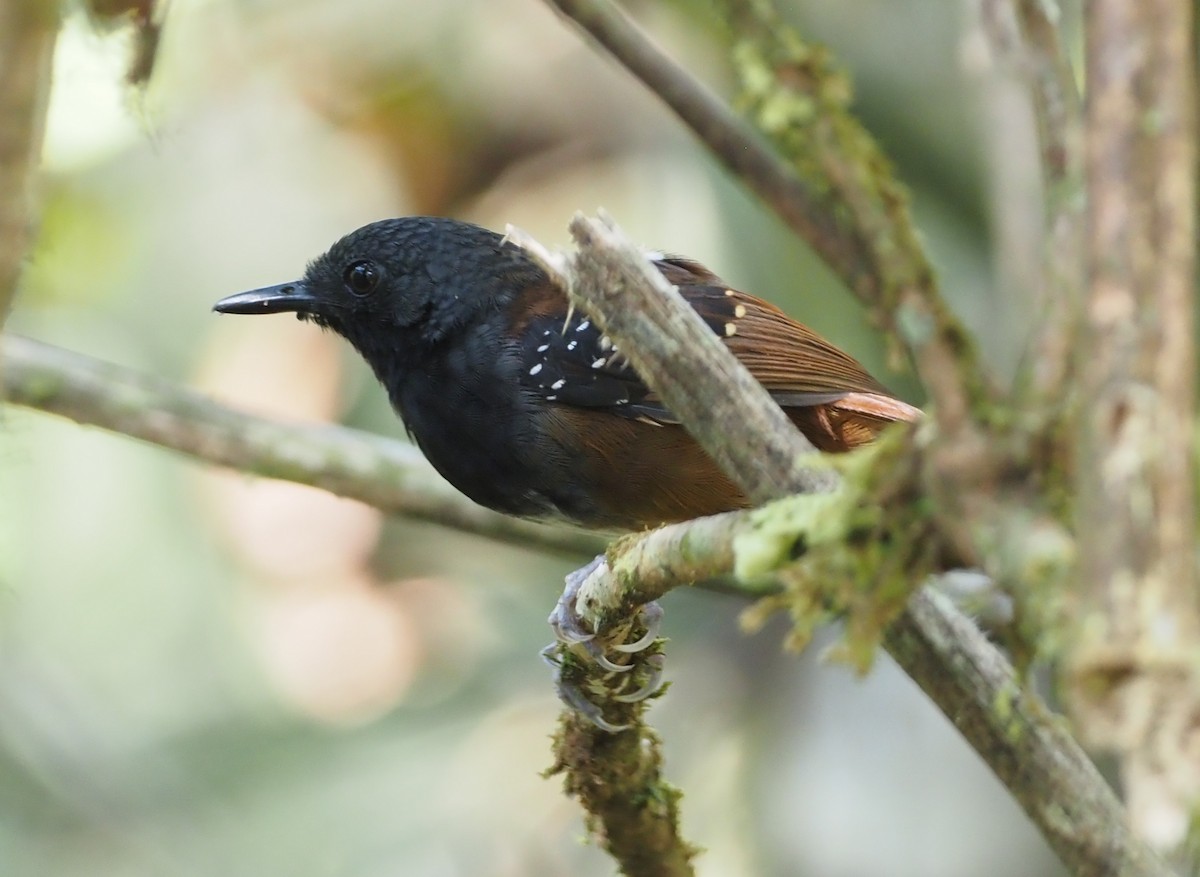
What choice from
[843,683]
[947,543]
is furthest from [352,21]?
[947,543]

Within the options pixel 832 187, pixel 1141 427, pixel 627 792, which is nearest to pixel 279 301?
pixel 627 792

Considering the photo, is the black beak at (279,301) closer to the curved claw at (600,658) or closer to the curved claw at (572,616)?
the curved claw at (572,616)

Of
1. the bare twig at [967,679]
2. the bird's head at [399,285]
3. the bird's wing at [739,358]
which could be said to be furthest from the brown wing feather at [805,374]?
the bare twig at [967,679]

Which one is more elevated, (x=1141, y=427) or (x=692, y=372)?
(x=692, y=372)

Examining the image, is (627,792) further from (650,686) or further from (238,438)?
(238,438)

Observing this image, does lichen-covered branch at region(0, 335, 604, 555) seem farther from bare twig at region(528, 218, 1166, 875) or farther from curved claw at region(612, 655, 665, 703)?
bare twig at region(528, 218, 1166, 875)

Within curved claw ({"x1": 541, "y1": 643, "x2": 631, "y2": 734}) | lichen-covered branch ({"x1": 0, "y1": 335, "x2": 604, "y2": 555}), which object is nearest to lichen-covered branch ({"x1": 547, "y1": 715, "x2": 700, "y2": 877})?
curved claw ({"x1": 541, "y1": 643, "x2": 631, "y2": 734})
